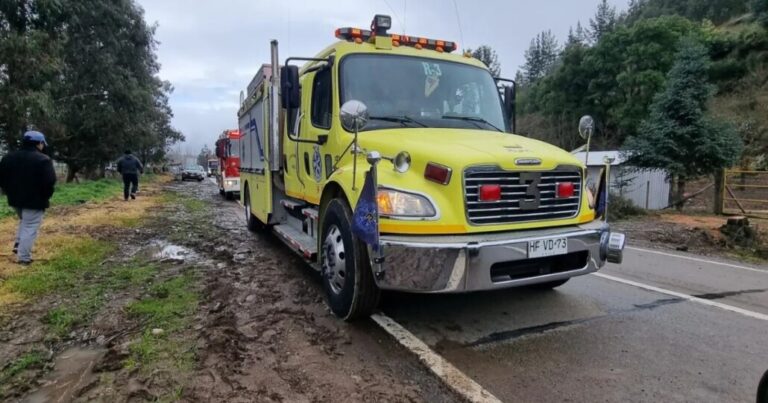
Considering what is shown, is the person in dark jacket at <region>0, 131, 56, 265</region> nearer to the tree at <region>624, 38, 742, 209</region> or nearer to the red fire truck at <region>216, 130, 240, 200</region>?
the red fire truck at <region>216, 130, 240, 200</region>

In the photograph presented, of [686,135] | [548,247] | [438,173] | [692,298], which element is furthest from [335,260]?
[686,135]

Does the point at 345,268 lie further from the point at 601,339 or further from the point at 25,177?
the point at 25,177

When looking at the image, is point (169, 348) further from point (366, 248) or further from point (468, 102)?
point (468, 102)

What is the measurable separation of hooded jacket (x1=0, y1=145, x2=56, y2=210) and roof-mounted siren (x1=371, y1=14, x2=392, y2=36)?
4548mm

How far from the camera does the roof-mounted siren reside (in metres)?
5.14

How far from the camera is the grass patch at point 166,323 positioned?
11.1ft

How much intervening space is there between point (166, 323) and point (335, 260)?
1.57m

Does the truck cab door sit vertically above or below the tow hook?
above

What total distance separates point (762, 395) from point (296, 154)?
5.02 m

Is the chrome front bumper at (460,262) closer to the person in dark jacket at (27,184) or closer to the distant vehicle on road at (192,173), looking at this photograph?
the person in dark jacket at (27,184)

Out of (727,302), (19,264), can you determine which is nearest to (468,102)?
(727,302)

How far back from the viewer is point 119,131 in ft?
81.7

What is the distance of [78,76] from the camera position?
75.1 ft

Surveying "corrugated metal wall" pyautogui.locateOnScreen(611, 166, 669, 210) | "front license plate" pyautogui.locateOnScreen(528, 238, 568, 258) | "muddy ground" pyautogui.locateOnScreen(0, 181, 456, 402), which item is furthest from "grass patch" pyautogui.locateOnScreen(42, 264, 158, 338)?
"corrugated metal wall" pyautogui.locateOnScreen(611, 166, 669, 210)
